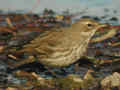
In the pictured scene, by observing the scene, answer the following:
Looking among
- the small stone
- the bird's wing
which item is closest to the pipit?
the bird's wing

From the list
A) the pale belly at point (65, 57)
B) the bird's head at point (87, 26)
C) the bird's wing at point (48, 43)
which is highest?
the bird's head at point (87, 26)

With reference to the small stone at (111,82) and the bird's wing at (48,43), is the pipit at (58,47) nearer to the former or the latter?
the bird's wing at (48,43)

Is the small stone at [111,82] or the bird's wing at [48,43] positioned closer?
the small stone at [111,82]

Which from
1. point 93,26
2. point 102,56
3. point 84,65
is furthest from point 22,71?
point 93,26

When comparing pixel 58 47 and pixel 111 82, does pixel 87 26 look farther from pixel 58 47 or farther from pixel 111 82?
pixel 111 82

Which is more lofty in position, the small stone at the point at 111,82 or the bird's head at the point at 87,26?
the bird's head at the point at 87,26

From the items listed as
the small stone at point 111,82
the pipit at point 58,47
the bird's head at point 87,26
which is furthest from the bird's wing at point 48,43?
the small stone at point 111,82

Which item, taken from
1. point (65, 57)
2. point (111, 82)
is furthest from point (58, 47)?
point (111, 82)

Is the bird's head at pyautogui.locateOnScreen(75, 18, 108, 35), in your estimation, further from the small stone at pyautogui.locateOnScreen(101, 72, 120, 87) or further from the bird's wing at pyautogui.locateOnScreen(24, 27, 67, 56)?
the small stone at pyautogui.locateOnScreen(101, 72, 120, 87)
